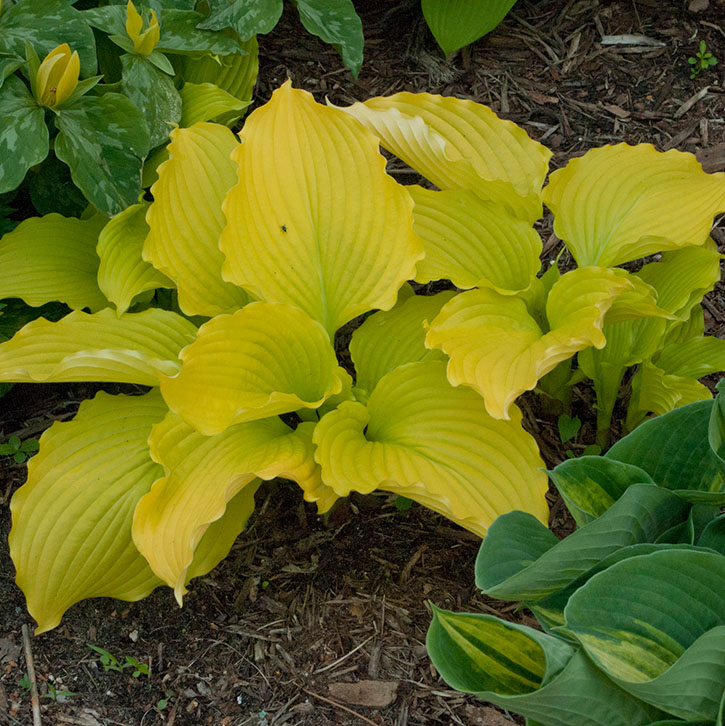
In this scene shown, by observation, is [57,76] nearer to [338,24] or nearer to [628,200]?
[338,24]

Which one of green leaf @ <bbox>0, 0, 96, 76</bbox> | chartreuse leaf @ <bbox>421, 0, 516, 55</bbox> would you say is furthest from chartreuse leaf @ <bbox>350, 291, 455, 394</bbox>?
chartreuse leaf @ <bbox>421, 0, 516, 55</bbox>

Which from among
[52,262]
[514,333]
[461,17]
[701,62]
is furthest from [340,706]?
[701,62]

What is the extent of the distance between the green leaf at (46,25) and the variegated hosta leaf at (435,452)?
3.20 ft

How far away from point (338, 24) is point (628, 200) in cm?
85

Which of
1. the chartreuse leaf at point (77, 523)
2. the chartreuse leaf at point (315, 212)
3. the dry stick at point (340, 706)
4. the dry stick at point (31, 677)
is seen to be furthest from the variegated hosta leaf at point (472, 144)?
the dry stick at point (31, 677)

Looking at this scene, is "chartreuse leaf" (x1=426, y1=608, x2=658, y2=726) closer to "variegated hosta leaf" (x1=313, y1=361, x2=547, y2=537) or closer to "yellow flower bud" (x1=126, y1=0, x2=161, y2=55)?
"variegated hosta leaf" (x1=313, y1=361, x2=547, y2=537)

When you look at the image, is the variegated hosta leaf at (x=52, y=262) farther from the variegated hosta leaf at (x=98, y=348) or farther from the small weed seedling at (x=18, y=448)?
the small weed seedling at (x=18, y=448)

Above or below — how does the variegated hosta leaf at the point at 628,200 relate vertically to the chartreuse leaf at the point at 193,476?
above

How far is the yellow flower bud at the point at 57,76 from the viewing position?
1558 mm

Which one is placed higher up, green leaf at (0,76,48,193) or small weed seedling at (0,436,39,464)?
green leaf at (0,76,48,193)

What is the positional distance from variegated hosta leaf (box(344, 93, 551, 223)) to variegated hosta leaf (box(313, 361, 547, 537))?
0.40m

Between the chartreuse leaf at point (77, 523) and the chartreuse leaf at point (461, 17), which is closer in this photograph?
the chartreuse leaf at point (77, 523)

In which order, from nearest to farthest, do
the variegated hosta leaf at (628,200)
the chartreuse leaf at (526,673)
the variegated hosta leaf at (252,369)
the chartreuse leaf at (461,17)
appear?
the chartreuse leaf at (526,673) < the variegated hosta leaf at (252,369) < the variegated hosta leaf at (628,200) < the chartreuse leaf at (461,17)

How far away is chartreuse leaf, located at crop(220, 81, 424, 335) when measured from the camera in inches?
60.8
